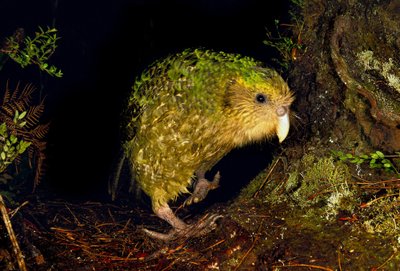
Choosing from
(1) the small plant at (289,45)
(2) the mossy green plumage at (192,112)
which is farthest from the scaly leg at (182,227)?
(1) the small plant at (289,45)

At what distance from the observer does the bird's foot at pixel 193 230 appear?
373cm

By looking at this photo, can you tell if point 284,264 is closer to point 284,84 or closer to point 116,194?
point 284,84

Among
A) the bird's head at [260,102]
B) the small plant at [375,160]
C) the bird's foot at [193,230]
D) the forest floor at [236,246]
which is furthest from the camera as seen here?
the bird's foot at [193,230]

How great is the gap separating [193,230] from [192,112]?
938mm

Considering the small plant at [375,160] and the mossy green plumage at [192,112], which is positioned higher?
the mossy green plumage at [192,112]

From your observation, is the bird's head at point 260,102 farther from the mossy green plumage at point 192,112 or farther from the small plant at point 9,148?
the small plant at point 9,148

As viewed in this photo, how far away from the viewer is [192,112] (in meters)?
3.80

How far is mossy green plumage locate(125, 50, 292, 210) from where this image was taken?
3619 millimetres

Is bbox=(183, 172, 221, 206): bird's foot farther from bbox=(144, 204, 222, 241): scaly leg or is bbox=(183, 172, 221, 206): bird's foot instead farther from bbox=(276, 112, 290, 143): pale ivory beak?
bbox=(276, 112, 290, 143): pale ivory beak

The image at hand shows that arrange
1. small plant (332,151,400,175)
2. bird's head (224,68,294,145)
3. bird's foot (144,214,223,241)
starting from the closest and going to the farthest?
small plant (332,151,400,175) → bird's head (224,68,294,145) → bird's foot (144,214,223,241)

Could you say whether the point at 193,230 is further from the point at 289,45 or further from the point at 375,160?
the point at 289,45

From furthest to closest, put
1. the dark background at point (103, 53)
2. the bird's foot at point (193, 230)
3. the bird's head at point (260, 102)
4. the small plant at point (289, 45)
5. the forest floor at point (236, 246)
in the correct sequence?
the dark background at point (103, 53) → the small plant at point (289, 45) → the bird's foot at point (193, 230) → the bird's head at point (260, 102) → the forest floor at point (236, 246)

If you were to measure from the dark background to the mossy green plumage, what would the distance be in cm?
81

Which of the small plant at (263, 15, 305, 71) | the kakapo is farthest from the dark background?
the kakapo
